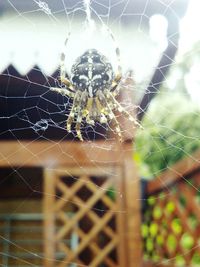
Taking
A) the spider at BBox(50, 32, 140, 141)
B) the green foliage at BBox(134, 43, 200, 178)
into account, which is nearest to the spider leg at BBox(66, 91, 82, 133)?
the spider at BBox(50, 32, 140, 141)

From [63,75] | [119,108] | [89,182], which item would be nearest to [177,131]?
[89,182]

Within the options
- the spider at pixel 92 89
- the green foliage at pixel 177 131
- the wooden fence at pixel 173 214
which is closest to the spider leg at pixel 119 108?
the spider at pixel 92 89

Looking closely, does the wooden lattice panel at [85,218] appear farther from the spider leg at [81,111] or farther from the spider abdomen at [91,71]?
the spider abdomen at [91,71]

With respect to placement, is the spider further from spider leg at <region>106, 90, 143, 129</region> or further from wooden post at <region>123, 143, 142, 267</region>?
wooden post at <region>123, 143, 142, 267</region>

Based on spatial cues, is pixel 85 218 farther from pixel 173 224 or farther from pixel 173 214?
pixel 173 214

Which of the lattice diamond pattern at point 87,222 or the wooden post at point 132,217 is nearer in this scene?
the wooden post at point 132,217

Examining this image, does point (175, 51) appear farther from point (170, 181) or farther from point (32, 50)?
point (170, 181)

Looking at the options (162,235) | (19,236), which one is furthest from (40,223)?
(162,235)
